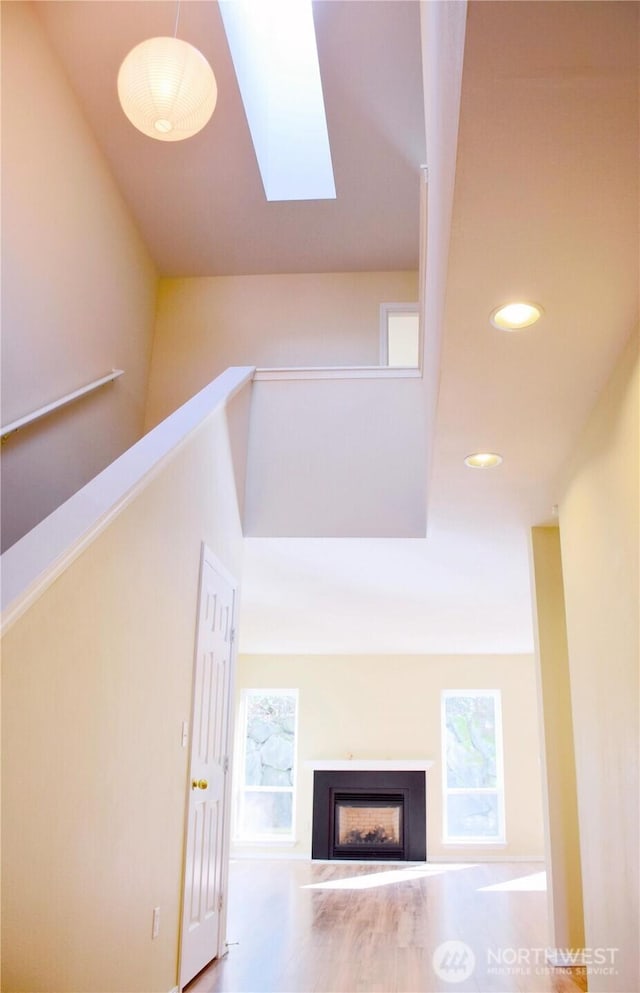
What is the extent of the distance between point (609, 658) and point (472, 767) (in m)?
7.10

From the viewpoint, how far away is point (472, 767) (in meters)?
9.47

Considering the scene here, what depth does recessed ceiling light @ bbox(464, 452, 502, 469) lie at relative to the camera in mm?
3529

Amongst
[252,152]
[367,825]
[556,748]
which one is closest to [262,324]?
[252,152]

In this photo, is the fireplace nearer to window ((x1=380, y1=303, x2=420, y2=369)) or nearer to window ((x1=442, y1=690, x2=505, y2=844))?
window ((x1=442, y1=690, x2=505, y2=844))

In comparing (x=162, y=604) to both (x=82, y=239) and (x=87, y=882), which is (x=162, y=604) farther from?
(x=82, y=239)

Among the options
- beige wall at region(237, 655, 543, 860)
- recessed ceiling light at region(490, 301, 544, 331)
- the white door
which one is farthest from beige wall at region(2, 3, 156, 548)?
beige wall at region(237, 655, 543, 860)

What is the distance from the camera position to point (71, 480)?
479 cm

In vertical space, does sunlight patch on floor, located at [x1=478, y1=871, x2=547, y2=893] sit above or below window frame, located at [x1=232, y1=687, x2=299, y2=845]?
below

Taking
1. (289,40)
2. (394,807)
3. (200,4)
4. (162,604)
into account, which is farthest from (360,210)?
(394,807)

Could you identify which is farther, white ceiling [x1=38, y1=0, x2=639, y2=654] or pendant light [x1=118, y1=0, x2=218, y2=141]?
pendant light [x1=118, y1=0, x2=218, y2=141]

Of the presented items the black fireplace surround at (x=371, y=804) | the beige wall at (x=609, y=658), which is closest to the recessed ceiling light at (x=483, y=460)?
the beige wall at (x=609, y=658)

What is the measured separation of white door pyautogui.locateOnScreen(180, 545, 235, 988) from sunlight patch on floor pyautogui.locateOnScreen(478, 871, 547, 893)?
363cm

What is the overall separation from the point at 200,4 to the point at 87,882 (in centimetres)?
459

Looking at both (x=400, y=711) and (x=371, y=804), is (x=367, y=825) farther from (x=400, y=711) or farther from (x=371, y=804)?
(x=400, y=711)
